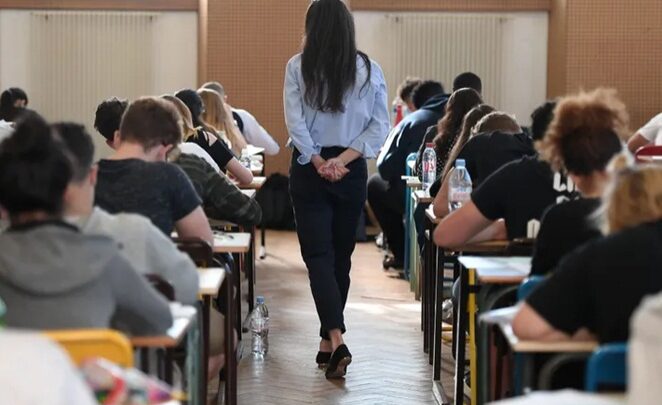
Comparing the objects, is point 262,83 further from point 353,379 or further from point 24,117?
point 24,117

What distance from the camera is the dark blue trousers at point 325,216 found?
559 cm

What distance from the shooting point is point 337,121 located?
558 cm

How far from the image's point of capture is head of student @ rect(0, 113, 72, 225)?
2770 millimetres

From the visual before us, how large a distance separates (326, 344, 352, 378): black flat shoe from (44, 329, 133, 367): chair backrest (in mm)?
3059

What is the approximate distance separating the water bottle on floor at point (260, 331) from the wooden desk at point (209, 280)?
223cm

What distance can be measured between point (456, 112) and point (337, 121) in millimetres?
1281

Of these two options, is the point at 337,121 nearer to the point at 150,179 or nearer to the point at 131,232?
the point at 150,179

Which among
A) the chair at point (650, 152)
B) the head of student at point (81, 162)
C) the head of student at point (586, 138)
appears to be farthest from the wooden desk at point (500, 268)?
the chair at point (650, 152)

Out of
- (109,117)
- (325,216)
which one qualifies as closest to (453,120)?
(325,216)

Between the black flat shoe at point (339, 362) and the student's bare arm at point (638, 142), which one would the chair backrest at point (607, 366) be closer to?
the black flat shoe at point (339, 362)

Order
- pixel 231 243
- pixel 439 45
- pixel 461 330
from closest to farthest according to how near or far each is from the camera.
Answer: pixel 231 243
pixel 461 330
pixel 439 45

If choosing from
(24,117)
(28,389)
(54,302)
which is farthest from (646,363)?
(24,117)

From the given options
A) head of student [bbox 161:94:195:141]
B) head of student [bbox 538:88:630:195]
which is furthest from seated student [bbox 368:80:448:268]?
head of student [bbox 538:88:630:195]

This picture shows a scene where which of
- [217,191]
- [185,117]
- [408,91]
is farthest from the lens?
[408,91]
